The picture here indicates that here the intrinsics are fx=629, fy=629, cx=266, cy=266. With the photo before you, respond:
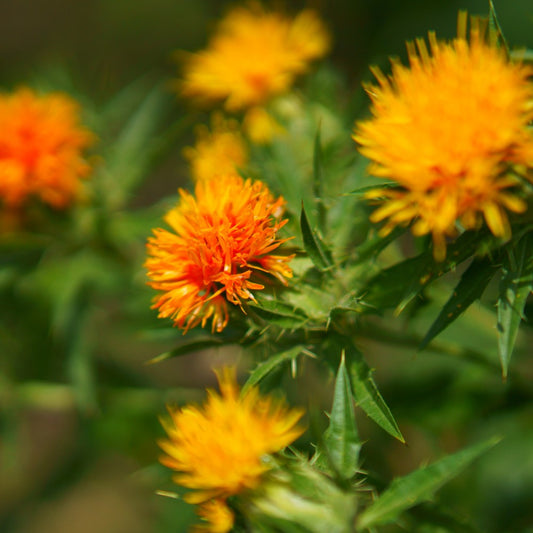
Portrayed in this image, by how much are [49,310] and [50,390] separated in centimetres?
39

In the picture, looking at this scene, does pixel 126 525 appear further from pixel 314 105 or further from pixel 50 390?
pixel 314 105

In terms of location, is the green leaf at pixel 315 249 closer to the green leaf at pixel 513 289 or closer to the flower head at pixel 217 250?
the flower head at pixel 217 250

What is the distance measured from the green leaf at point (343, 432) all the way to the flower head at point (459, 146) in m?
0.38

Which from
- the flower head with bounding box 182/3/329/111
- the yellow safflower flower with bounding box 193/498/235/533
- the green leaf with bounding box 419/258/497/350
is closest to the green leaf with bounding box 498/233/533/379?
the green leaf with bounding box 419/258/497/350

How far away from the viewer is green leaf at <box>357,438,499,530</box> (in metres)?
1.35

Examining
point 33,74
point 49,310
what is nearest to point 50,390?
point 49,310

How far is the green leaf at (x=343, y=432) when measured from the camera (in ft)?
4.75

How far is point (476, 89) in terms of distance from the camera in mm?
1365

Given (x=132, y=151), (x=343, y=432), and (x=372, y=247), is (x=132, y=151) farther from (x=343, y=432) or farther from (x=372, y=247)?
(x=343, y=432)

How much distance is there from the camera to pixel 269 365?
152cm

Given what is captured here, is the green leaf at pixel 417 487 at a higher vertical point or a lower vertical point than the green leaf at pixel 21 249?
lower

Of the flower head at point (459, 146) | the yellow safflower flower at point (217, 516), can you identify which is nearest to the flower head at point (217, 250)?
the flower head at point (459, 146)

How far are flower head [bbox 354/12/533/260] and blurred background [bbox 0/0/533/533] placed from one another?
1.79ft

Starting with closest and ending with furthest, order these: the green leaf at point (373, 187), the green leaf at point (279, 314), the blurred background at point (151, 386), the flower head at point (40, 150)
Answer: the green leaf at point (373, 187) → the green leaf at point (279, 314) → the flower head at point (40, 150) → the blurred background at point (151, 386)
